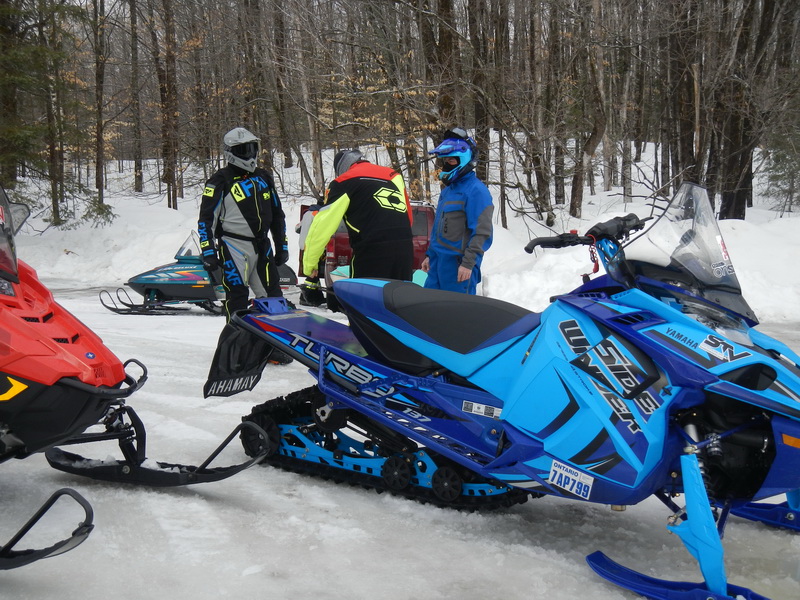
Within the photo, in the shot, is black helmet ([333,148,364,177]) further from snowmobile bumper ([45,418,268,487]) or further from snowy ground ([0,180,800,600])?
snowmobile bumper ([45,418,268,487])

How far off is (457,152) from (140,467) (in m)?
2.96

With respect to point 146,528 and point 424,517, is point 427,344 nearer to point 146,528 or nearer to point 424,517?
point 424,517

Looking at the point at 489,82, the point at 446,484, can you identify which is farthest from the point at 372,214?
the point at 489,82

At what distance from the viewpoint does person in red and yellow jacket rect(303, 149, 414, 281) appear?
513cm

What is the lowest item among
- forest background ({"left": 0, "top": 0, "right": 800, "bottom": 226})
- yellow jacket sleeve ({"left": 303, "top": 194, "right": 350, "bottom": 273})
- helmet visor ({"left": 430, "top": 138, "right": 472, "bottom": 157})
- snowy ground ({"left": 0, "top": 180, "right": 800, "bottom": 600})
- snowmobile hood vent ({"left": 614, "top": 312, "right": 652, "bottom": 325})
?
snowy ground ({"left": 0, "top": 180, "right": 800, "bottom": 600})

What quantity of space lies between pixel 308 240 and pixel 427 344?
1706mm

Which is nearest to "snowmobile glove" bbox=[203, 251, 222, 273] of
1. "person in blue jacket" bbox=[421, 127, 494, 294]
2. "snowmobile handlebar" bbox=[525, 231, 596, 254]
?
"person in blue jacket" bbox=[421, 127, 494, 294]

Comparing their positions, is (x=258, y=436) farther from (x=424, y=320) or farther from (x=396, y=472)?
(x=424, y=320)

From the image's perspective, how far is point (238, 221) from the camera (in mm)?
5887

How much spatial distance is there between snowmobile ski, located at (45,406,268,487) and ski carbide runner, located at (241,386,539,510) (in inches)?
10.7

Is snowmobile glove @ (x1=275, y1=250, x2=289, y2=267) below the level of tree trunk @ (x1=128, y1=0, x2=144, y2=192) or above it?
below

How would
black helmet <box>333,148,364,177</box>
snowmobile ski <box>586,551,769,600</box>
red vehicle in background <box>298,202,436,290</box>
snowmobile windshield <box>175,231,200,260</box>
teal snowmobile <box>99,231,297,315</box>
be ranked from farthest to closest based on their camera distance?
red vehicle in background <box>298,202,436,290</box> < snowmobile windshield <box>175,231,200,260</box> < teal snowmobile <box>99,231,297,315</box> < black helmet <box>333,148,364,177</box> < snowmobile ski <box>586,551,769,600</box>

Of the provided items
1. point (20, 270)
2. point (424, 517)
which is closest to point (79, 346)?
point (20, 270)

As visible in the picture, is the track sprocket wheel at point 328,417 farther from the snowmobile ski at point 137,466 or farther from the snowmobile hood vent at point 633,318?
the snowmobile hood vent at point 633,318
